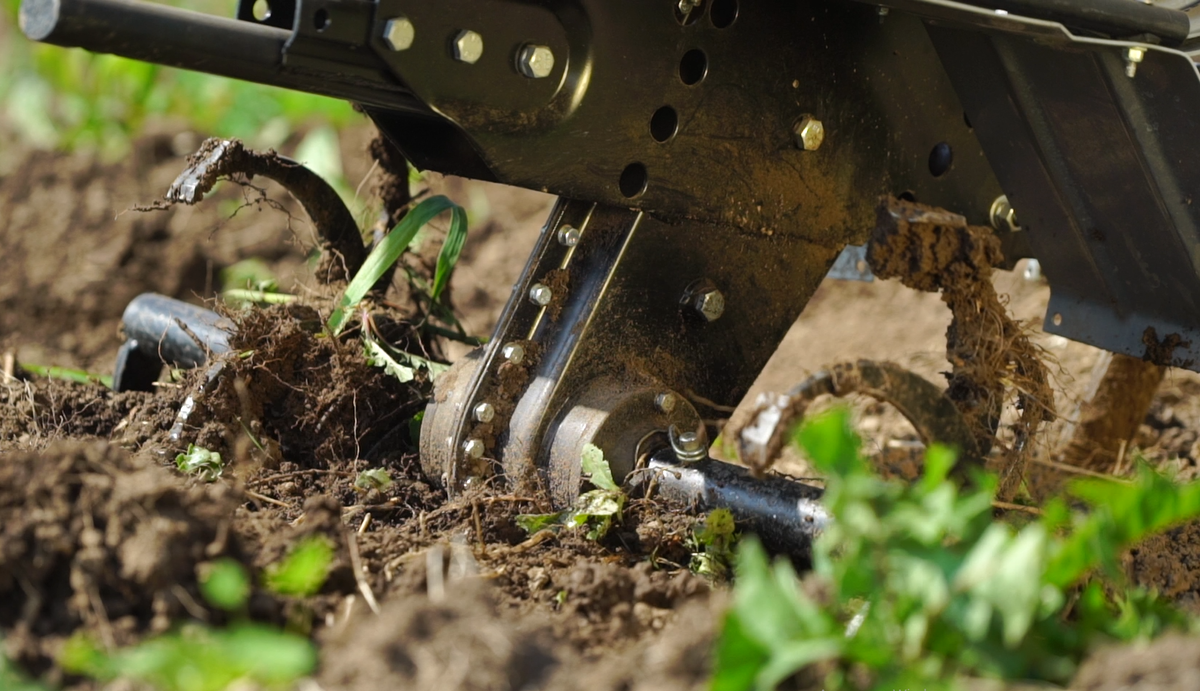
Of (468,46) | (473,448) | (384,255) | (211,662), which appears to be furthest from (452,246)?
(211,662)

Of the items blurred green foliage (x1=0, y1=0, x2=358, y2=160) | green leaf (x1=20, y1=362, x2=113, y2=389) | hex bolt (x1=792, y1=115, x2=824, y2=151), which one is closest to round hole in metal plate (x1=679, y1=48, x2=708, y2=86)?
hex bolt (x1=792, y1=115, x2=824, y2=151)

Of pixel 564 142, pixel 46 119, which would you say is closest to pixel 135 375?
pixel 564 142

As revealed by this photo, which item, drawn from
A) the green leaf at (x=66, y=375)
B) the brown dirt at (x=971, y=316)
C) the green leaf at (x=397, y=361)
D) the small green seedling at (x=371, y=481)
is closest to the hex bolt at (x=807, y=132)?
the brown dirt at (x=971, y=316)

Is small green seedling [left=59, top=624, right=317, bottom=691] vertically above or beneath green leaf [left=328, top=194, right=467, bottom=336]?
beneath

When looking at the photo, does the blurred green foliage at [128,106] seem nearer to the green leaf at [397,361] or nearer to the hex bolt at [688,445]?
the green leaf at [397,361]

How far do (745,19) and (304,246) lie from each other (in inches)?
35.2

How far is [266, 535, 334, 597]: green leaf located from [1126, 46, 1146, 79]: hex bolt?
1.26 m

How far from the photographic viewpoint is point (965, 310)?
1.72m

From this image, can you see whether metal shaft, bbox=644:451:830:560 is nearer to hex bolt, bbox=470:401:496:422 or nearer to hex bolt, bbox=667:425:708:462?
hex bolt, bbox=667:425:708:462

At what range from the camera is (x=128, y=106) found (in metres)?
5.49

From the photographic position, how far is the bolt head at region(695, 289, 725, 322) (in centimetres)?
184

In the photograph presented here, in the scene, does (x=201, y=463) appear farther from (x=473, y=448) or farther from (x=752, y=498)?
(x=752, y=498)

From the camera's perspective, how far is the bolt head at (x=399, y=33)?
148cm

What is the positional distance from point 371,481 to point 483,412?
21 centimetres
